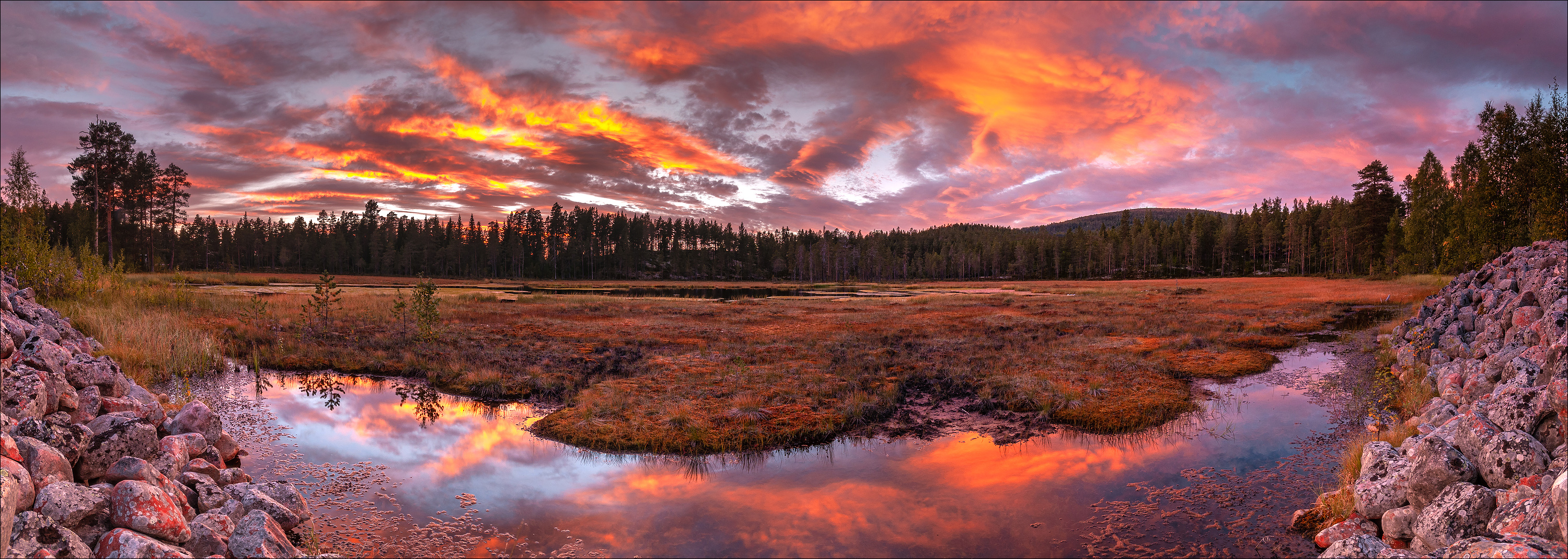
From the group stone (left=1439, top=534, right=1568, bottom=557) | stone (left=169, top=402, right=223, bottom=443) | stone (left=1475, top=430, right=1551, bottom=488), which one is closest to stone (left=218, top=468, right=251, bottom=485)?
stone (left=169, top=402, right=223, bottom=443)

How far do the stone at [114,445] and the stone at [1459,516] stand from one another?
629 inches

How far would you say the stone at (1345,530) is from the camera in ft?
26.3

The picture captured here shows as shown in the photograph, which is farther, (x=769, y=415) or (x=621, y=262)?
(x=621, y=262)

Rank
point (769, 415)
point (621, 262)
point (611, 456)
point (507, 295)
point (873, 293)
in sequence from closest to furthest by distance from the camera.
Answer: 1. point (611, 456)
2. point (769, 415)
3. point (507, 295)
4. point (873, 293)
5. point (621, 262)

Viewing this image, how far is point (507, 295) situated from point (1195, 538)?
66.6m

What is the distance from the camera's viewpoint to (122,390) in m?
10.8

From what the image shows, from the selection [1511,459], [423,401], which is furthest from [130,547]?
[1511,459]

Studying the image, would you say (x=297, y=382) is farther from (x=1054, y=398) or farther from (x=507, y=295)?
(x=507, y=295)

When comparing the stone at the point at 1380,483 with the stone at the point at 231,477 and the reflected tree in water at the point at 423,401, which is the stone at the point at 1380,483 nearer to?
the stone at the point at 231,477

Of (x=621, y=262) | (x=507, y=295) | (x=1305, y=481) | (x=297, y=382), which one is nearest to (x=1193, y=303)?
(x=1305, y=481)

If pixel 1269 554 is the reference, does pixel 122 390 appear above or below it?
above

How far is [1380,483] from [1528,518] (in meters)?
2.80

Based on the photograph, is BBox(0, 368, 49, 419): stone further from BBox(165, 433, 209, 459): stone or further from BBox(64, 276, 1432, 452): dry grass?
BBox(64, 276, 1432, 452): dry grass

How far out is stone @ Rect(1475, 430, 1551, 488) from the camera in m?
7.00
